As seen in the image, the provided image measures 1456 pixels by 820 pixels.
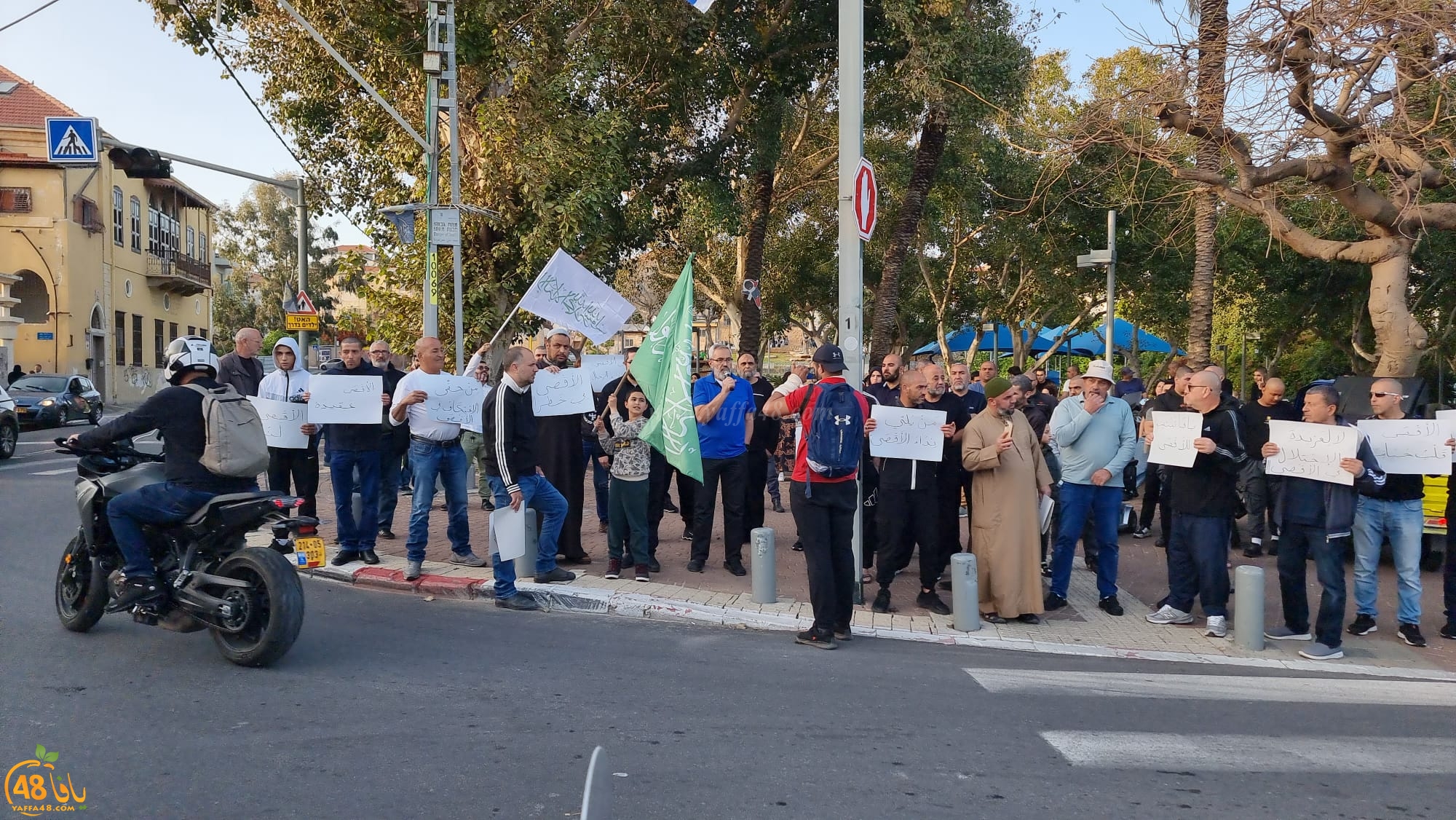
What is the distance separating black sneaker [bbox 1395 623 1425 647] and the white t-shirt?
7650 mm

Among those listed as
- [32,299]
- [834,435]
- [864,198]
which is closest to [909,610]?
[834,435]

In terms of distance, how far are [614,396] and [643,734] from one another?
16.1 feet

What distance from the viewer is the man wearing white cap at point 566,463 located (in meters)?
9.45

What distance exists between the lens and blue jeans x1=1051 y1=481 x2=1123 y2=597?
8758 mm

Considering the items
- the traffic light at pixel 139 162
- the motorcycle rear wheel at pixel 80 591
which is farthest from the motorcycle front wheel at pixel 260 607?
the traffic light at pixel 139 162

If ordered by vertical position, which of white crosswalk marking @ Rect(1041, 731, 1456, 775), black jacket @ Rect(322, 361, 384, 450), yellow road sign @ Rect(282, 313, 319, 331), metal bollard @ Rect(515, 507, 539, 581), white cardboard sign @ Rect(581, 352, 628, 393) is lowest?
white crosswalk marking @ Rect(1041, 731, 1456, 775)

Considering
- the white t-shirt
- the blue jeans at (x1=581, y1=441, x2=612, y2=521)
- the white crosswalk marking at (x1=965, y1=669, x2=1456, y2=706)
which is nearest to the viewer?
the white crosswalk marking at (x1=965, y1=669, x2=1456, y2=706)

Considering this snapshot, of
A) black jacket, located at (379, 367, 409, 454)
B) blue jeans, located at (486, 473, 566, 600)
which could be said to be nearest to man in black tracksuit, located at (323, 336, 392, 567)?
black jacket, located at (379, 367, 409, 454)

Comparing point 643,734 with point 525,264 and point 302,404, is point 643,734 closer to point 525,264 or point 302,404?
point 302,404

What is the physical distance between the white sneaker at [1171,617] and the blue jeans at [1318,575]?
771 millimetres

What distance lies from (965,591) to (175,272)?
49.0 m

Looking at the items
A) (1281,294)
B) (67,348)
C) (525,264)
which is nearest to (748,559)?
(525,264)

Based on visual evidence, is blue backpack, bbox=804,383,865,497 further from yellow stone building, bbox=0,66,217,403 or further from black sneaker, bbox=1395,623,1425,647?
yellow stone building, bbox=0,66,217,403

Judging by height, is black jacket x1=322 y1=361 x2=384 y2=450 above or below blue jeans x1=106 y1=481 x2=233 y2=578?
above
